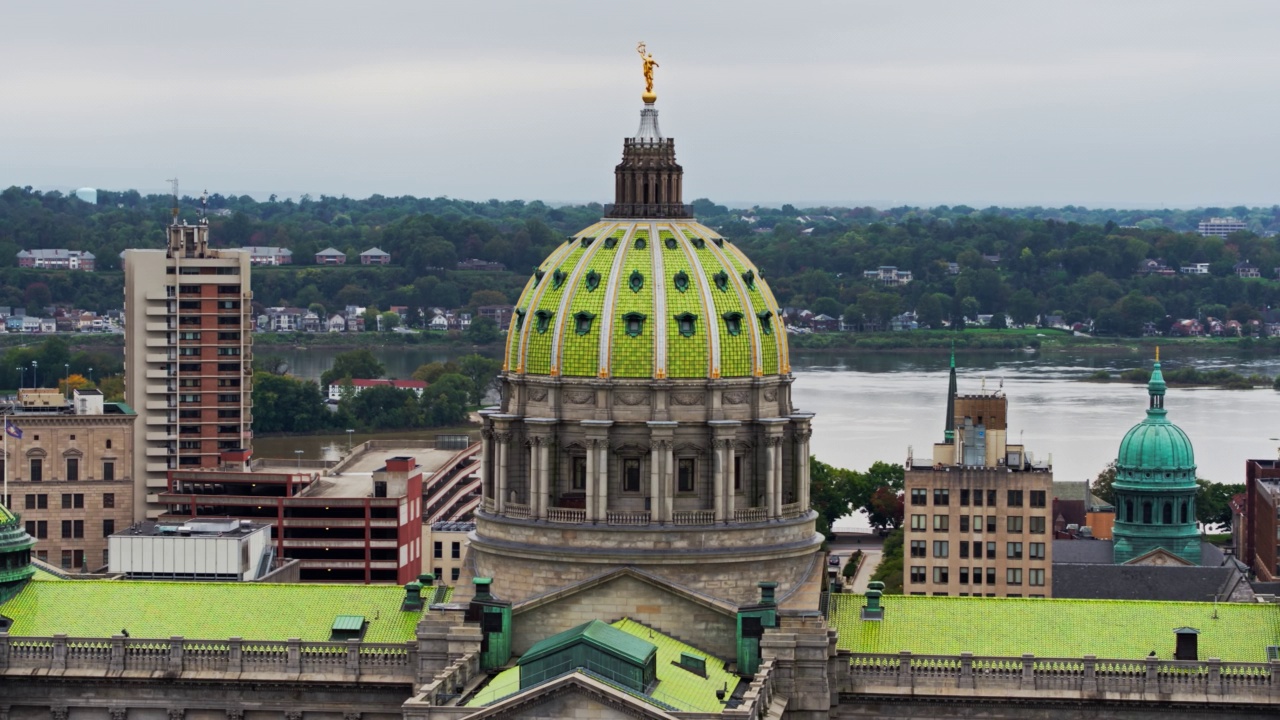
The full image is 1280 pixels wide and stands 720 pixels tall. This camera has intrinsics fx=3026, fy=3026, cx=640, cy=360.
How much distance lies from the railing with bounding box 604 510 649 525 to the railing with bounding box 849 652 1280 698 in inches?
373

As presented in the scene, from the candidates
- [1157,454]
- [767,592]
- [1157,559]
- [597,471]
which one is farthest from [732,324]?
[1157,454]

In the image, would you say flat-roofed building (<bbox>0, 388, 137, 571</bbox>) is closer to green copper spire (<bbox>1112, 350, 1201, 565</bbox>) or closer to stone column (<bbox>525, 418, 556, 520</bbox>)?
green copper spire (<bbox>1112, 350, 1201, 565</bbox>)

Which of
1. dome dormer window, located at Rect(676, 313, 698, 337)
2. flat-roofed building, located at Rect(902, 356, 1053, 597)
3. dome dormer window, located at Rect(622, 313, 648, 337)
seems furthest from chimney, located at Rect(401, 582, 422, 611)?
flat-roofed building, located at Rect(902, 356, 1053, 597)

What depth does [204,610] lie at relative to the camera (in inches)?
4739

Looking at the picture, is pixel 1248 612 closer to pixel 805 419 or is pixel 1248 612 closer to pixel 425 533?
pixel 805 419

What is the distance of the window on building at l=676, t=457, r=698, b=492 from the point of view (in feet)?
382

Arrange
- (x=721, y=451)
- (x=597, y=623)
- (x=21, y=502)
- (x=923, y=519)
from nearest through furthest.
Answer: (x=597, y=623)
(x=721, y=451)
(x=923, y=519)
(x=21, y=502)

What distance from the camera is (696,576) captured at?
377 ft

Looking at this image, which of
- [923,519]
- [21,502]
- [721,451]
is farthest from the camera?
[21,502]

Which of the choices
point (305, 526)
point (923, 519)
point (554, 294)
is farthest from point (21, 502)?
point (554, 294)

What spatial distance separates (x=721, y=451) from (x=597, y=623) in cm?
1030

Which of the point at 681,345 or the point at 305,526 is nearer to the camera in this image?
the point at 681,345

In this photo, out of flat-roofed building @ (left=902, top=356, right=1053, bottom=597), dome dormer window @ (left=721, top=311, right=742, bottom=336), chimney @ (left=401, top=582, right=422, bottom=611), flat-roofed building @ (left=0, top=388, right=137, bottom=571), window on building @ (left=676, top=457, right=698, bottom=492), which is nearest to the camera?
window on building @ (left=676, top=457, right=698, bottom=492)

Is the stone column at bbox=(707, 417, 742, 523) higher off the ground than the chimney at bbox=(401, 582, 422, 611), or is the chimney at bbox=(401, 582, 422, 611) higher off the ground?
the stone column at bbox=(707, 417, 742, 523)
